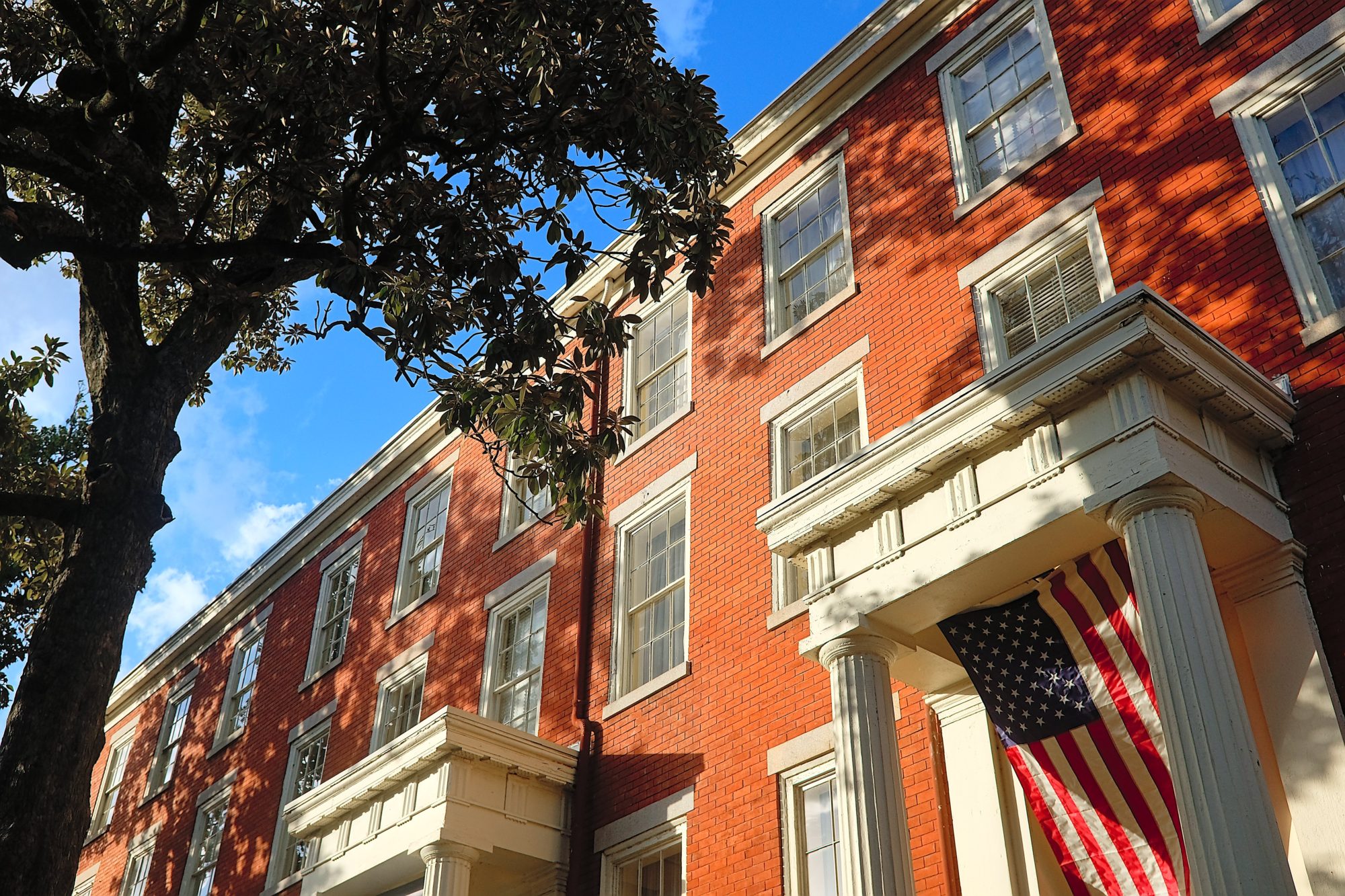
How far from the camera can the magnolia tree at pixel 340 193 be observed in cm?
1002

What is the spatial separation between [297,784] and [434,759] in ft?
30.4

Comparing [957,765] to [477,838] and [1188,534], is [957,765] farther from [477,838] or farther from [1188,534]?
[477,838]

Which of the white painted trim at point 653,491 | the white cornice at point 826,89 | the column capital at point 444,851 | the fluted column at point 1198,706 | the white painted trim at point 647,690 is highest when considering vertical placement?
the white cornice at point 826,89

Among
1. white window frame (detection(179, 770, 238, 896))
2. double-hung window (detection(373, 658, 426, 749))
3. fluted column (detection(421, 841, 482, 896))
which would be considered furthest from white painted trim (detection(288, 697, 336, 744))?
fluted column (detection(421, 841, 482, 896))

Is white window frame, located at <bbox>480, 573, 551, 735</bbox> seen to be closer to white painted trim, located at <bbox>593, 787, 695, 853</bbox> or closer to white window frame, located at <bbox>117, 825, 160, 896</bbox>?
white painted trim, located at <bbox>593, 787, 695, 853</bbox>

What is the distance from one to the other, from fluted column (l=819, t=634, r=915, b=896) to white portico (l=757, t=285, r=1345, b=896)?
0.02m

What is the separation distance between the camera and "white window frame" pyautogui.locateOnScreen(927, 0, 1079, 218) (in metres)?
12.4

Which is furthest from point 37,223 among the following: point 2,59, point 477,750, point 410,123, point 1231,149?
point 1231,149

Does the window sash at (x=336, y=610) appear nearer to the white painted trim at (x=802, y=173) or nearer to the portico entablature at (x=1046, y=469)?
the white painted trim at (x=802, y=173)

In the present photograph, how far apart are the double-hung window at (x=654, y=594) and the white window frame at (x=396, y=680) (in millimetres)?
4983

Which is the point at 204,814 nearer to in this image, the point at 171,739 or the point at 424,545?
the point at 171,739

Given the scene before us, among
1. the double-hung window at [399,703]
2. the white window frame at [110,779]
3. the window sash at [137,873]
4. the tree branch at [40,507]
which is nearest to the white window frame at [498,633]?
the double-hung window at [399,703]

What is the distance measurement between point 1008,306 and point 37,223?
8.74 m

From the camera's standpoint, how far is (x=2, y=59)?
12586 millimetres
